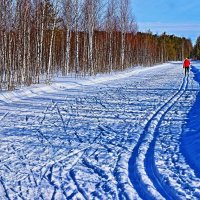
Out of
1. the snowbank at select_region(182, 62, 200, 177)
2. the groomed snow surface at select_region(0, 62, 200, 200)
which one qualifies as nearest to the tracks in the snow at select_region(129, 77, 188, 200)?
the groomed snow surface at select_region(0, 62, 200, 200)

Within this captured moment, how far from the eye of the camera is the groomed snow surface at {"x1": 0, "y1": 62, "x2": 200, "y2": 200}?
5027 millimetres

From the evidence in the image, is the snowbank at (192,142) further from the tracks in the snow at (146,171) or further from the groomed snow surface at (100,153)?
the tracks in the snow at (146,171)

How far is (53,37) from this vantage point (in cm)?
3672

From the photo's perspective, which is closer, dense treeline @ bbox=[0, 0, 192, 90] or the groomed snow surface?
the groomed snow surface

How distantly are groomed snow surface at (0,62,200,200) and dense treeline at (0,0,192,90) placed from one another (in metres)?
9.48

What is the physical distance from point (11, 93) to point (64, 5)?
65.8ft

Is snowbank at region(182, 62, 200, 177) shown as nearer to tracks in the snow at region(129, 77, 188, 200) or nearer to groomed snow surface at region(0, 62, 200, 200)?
groomed snow surface at region(0, 62, 200, 200)

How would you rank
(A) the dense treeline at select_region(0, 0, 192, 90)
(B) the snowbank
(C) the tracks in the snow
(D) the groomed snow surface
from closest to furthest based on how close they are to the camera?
(C) the tracks in the snow
(D) the groomed snow surface
(B) the snowbank
(A) the dense treeline at select_region(0, 0, 192, 90)

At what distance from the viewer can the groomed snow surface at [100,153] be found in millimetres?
5027

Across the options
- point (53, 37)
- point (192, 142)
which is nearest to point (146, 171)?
point (192, 142)

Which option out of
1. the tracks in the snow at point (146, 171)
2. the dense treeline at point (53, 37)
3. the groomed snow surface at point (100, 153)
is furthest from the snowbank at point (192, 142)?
the dense treeline at point (53, 37)

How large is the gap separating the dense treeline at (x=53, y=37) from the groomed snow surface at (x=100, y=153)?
9477mm

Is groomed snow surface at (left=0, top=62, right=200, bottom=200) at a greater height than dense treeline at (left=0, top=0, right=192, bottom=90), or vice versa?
dense treeline at (left=0, top=0, right=192, bottom=90)

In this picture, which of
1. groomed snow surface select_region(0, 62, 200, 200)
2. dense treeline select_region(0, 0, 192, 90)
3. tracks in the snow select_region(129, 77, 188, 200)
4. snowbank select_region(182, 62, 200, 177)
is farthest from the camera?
dense treeline select_region(0, 0, 192, 90)
